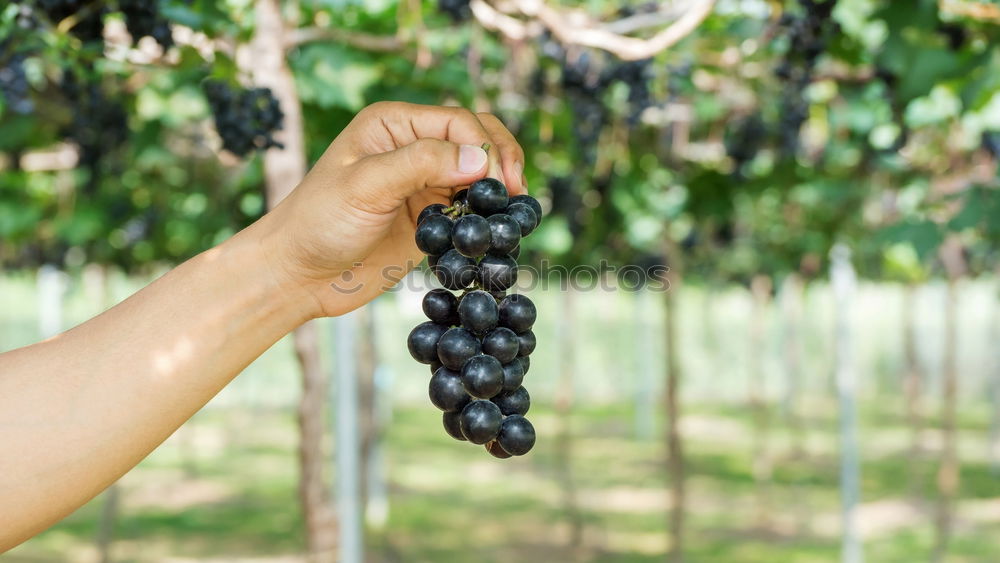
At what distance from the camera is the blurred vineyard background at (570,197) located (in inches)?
113

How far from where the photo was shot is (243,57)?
323 centimetres

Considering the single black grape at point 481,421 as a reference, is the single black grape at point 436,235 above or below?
above

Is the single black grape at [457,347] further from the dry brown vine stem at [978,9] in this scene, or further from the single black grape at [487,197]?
the dry brown vine stem at [978,9]

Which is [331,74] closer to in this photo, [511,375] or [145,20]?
[145,20]

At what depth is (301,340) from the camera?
9.68 feet

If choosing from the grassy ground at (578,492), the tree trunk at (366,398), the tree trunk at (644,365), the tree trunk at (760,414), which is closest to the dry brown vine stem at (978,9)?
the tree trunk at (366,398)

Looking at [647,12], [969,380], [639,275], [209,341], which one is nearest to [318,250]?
[209,341]

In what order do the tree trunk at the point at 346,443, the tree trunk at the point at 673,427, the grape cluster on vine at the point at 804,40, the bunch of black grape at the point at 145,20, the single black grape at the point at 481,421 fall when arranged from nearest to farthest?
the single black grape at the point at 481,421 < the bunch of black grape at the point at 145,20 < the grape cluster on vine at the point at 804,40 < the tree trunk at the point at 346,443 < the tree trunk at the point at 673,427

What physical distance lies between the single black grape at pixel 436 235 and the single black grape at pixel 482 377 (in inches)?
7.2

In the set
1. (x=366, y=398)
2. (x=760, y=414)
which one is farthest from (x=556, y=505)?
(x=366, y=398)

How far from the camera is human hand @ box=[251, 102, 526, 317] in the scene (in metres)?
1.38

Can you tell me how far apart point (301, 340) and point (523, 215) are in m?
1.72

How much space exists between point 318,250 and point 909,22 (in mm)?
1973

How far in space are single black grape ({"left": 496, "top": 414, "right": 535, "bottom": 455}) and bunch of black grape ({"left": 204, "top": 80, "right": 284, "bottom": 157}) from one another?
1523 mm
